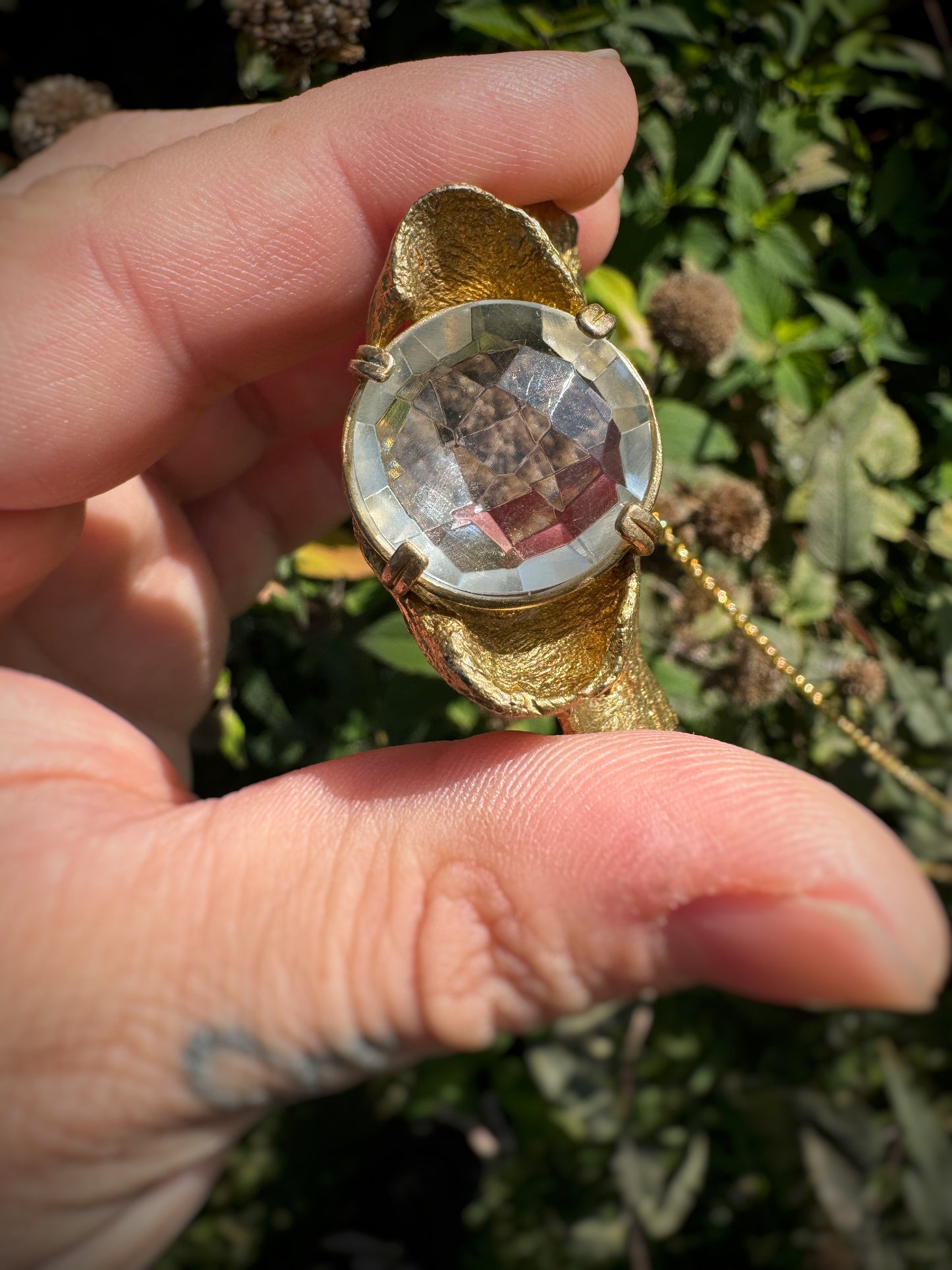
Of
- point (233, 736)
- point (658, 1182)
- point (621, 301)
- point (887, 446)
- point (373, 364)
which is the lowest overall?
point (658, 1182)

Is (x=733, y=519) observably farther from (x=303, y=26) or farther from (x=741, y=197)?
(x=303, y=26)

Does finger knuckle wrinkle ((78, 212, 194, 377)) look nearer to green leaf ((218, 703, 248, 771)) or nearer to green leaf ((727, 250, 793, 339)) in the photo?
green leaf ((218, 703, 248, 771))

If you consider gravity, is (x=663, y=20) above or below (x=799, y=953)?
above

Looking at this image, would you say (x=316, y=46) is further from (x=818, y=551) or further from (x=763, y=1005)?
(x=763, y=1005)

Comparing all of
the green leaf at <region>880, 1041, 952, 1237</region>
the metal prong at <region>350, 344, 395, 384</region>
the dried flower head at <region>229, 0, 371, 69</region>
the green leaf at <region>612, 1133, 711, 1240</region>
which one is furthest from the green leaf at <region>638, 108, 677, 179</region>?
the green leaf at <region>612, 1133, 711, 1240</region>

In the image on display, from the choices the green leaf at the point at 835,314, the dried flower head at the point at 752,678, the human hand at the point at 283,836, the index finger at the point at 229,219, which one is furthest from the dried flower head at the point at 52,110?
the dried flower head at the point at 752,678

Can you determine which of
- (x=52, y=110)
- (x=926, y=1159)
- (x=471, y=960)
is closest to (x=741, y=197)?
(x=52, y=110)

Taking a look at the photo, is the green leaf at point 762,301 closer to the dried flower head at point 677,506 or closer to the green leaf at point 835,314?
the green leaf at point 835,314
